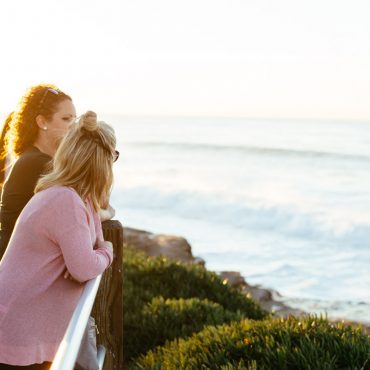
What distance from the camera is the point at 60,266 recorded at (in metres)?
3.01

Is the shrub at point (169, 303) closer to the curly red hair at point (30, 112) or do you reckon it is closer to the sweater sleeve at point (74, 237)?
the curly red hair at point (30, 112)

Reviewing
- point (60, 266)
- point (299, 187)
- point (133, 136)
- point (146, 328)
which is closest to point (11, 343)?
point (60, 266)

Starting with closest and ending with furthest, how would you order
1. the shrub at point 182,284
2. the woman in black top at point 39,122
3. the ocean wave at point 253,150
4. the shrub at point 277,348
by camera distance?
the woman in black top at point 39,122, the shrub at point 277,348, the shrub at point 182,284, the ocean wave at point 253,150

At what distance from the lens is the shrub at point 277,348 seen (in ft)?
14.4

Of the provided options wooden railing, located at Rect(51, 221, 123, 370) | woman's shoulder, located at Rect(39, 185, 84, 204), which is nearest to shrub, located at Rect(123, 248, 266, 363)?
wooden railing, located at Rect(51, 221, 123, 370)

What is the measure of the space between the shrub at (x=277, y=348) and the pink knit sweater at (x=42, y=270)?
5.11 ft

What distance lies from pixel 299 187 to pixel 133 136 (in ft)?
134

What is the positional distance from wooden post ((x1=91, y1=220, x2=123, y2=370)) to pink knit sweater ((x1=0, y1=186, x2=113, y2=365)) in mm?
866

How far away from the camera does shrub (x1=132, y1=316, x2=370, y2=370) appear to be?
440 centimetres

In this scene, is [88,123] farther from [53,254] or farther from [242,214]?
[242,214]

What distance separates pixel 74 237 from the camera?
292 cm

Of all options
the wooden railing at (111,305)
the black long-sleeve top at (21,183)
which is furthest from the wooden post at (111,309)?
the black long-sleeve top at (21,183)

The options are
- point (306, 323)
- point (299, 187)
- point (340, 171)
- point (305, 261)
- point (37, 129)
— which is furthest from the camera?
point (340, 171)

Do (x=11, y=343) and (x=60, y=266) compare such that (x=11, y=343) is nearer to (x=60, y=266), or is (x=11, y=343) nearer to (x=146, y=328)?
(x=60, y=266)
